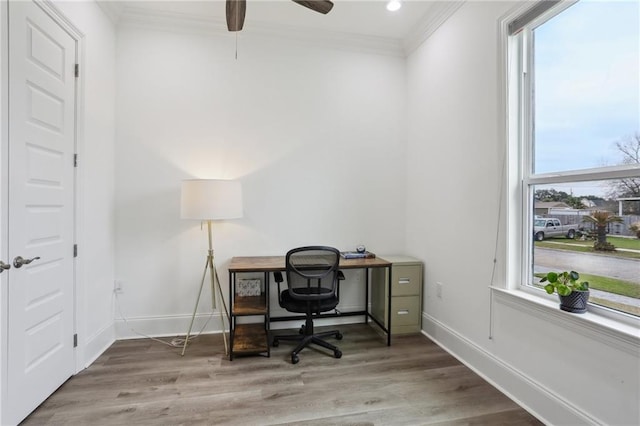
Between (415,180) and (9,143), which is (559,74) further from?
(9,143)

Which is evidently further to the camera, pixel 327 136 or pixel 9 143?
pixel 327 136

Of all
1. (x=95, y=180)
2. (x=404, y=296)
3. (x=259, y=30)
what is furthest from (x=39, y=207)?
(x=404, y=296)

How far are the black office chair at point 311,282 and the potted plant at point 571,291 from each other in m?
1.42

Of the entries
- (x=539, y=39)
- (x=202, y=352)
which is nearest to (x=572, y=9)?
(x=539, y=39)

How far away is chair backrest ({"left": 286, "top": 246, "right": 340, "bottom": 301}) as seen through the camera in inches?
92.7

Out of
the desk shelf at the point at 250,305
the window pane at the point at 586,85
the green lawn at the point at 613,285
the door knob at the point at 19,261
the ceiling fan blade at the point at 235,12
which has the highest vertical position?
the ceiling fan blade at the point at 235,12

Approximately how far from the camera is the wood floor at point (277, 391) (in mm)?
1751

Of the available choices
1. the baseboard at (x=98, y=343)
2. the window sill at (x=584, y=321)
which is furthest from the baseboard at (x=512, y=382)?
the baseboard at (x=98, y=343)

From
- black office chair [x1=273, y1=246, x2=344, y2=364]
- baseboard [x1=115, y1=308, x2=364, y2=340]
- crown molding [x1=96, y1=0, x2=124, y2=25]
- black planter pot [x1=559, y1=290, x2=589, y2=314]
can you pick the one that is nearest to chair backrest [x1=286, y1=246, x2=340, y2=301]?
black office chair [x1=273, y1=246, x2=344, y2=364]

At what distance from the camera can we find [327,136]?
10.3 ft

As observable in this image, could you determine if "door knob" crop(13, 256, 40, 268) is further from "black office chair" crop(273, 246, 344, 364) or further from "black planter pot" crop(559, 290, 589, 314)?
"black planter pot" crop(559, 290, 589, 314)

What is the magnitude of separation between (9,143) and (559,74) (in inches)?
128

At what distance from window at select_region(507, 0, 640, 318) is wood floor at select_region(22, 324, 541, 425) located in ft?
3.00

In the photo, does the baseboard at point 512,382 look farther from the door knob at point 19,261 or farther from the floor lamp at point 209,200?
the door knob at point 19,261
